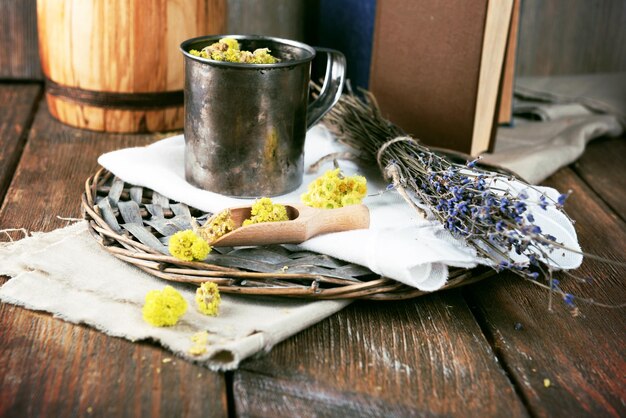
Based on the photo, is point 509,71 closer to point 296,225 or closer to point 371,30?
point 371,30

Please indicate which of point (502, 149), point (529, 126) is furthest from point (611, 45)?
point (502, 149)

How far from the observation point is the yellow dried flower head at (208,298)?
0.83 m

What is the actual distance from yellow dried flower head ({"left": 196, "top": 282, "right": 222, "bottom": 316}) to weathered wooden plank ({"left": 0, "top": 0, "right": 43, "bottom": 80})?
1064 mm

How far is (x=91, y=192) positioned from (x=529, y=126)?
0.94m

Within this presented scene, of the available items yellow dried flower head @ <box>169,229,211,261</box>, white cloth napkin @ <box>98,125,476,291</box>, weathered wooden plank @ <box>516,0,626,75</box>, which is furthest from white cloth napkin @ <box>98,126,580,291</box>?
weathered wooden plank @ <box>516,0,626,75</box>

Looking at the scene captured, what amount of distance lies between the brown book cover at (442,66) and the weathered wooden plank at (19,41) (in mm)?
756

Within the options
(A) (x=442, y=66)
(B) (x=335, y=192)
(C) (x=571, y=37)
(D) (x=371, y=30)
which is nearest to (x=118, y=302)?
(B) (x=335, y=192)

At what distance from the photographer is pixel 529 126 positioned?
1623mm

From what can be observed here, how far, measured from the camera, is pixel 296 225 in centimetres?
92

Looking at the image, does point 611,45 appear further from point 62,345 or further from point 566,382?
point 62,345

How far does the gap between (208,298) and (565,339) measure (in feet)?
1.30

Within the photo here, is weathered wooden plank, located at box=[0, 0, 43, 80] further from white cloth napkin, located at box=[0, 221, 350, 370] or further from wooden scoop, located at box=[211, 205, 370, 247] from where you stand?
wooden scoop, located at box=[211, 205, 370, 247]

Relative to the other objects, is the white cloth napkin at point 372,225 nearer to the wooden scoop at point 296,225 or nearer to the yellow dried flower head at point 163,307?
the wooden scoop at point 296,225

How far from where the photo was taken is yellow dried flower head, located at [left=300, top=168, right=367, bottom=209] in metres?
1.02
